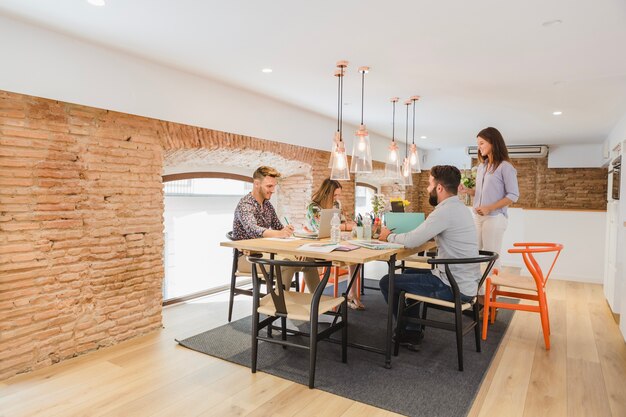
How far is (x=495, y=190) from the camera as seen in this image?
358 cm

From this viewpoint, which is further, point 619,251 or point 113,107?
point 619,251

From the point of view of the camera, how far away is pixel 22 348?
2664mm

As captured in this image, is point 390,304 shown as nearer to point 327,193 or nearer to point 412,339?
point 412,339

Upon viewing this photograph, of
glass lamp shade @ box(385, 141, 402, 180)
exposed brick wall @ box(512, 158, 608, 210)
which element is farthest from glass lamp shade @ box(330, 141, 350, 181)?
exposed brick wall @ box(512, 158, 608, 210)

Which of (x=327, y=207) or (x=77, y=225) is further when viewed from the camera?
(x=327, y=207)

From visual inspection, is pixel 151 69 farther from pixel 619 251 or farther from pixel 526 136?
pixel 526 136

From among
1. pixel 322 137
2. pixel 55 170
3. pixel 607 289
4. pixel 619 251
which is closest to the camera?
pixel 55 170

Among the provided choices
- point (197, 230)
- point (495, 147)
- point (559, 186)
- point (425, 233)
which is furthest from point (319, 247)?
point (559, 186)

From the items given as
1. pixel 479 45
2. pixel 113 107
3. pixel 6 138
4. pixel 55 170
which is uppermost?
pixel 479 45

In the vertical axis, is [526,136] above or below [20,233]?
above

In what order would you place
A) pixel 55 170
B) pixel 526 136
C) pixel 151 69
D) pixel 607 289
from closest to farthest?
pixel 55 170 → pixel 151 69 → pixel 607 289 → pixel 526 136

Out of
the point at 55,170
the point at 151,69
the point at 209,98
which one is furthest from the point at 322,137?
the point at 55,170

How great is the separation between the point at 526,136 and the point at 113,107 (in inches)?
254

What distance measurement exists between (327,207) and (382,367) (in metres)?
1.57
